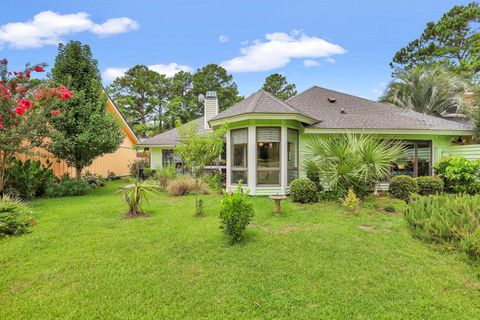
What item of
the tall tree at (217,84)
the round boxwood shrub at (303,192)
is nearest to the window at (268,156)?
the round boxwood shrub at (303,192)

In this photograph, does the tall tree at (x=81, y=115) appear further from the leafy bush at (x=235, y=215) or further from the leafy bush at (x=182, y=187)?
the leafy bush at (x=235, y=215)

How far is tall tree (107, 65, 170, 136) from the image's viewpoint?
33.7 meters

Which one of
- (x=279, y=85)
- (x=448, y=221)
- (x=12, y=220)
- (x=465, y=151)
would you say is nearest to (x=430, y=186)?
(x=465, y=151)

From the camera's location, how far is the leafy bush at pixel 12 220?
5.23m

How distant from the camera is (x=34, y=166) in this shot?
941 centimetres

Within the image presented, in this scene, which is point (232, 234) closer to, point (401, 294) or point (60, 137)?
point (401, 294)

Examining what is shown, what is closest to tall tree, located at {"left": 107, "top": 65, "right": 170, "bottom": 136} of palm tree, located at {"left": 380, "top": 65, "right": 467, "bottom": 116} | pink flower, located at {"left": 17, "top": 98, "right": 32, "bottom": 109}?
pink flower, located at {"left": 17, "top": 98, "right": 32, "bottom": 109}

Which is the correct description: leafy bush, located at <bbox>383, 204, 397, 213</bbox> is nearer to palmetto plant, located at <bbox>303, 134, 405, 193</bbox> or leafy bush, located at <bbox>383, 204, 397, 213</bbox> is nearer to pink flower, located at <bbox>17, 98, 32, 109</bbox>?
palmetto plant, located at <bbox>303, 134, 405, 193</bbox>

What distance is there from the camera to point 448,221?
4688mm

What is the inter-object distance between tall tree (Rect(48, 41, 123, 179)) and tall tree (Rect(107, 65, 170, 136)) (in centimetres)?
2274

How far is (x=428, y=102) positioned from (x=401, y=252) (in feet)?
53.0

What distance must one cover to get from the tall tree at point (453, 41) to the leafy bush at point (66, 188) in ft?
84.2

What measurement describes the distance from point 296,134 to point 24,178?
1044cm

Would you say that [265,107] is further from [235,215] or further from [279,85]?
[279,85]
